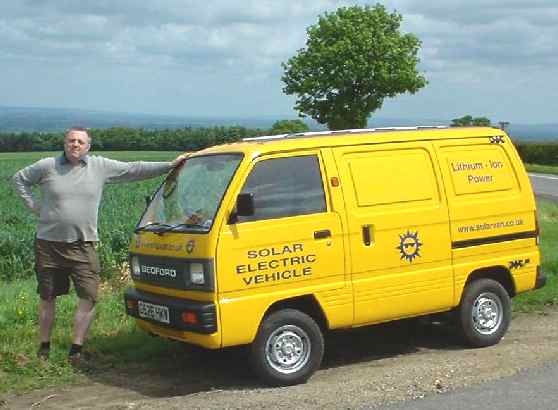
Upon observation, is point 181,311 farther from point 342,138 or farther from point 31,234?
point 31,234

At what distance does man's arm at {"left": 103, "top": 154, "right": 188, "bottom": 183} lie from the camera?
7.83 meters

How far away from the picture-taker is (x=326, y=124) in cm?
3606

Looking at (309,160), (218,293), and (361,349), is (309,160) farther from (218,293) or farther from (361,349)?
(361,349)

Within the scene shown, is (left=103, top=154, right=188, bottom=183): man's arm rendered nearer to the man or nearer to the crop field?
the man

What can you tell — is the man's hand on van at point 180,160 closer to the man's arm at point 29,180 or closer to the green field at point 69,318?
the man's arm at point 29,180

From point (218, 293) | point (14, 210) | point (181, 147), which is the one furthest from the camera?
point (181, 147)

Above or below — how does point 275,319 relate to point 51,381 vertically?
above

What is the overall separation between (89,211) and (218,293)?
1661 mm

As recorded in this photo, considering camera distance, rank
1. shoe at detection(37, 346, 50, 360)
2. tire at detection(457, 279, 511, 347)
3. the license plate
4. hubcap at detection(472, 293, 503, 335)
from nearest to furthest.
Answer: the license plate, shoe at detection(37, 346, 50, 360), tire at detection(457, 279, 511, 347), hubcap at detection(472, 293, 503, 335)

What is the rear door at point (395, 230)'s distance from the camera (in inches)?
287

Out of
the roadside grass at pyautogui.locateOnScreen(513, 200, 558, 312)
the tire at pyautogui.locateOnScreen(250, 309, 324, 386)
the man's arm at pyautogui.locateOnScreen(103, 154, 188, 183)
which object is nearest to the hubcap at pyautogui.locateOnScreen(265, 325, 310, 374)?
the tire at pyautogui.locateOnScreen(250, 309, 324, 386)

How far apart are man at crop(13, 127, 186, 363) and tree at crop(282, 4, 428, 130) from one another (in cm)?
2728

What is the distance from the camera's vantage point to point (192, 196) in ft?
23.9

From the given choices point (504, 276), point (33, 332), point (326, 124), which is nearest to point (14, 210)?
point (33, 332)
